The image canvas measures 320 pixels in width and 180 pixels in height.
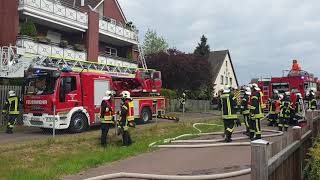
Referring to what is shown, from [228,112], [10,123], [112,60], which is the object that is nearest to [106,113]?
[228,112]

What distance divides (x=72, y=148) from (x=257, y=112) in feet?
19.0

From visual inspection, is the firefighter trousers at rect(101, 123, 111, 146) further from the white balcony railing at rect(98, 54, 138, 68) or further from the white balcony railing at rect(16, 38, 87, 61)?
the white balcony railing at rect(98, 54, 138, 68)

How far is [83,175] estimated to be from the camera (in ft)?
29.7

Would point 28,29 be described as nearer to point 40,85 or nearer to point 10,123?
point 40,85

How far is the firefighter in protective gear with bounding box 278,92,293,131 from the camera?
16855mm

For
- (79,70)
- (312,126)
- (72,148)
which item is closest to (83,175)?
(72,148)

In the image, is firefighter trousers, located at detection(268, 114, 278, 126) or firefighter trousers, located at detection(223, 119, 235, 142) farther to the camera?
firefighter trousers, located at detection(268, 114, 278, 126)

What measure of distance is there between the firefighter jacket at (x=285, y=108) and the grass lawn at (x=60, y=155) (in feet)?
16.9

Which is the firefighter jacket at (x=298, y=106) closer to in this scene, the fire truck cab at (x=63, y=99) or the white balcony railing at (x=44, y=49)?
the fire truck cab at (x=63, y=99)

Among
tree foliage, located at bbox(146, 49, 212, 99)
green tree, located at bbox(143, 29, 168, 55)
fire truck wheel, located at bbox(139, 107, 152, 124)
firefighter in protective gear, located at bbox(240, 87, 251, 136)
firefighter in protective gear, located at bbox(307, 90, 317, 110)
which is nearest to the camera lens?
firefighter in protective gear, located at bbox(240, 87, 251, 136)

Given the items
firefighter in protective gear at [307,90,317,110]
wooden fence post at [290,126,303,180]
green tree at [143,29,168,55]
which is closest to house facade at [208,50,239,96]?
green tree at [143,29,168,55]

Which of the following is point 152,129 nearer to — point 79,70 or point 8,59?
point 79,70

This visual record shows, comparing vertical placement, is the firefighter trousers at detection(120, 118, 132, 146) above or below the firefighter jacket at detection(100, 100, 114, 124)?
below

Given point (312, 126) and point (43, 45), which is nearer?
point (312, 126)
